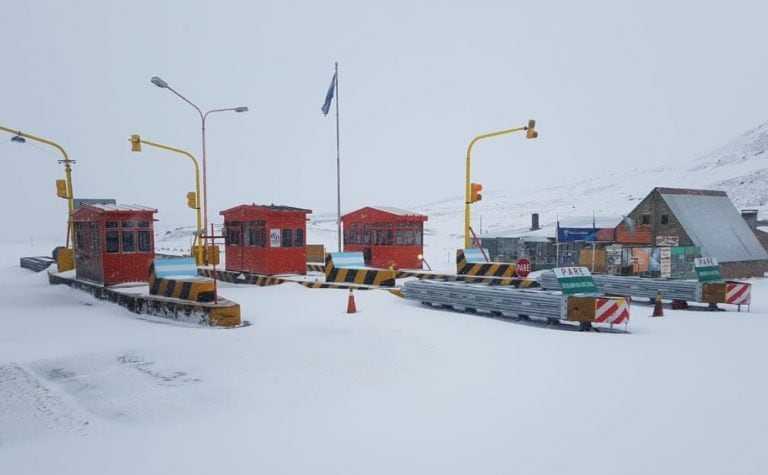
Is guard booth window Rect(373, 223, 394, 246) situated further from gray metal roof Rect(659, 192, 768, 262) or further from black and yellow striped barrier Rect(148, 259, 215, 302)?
→ gray metal roof Rect(659, 192, 768, 262)

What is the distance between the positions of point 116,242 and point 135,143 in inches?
258

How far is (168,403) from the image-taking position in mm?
6004

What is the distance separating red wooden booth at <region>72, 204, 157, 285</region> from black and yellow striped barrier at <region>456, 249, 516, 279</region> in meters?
11.4

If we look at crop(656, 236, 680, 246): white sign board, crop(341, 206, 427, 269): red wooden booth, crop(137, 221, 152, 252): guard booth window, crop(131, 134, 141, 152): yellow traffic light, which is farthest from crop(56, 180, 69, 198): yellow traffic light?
crop(656, 236, 680, 246): white sign board

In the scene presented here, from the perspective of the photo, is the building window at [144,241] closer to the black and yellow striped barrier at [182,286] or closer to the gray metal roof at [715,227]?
the black and yellow striped barrier at [182,286]

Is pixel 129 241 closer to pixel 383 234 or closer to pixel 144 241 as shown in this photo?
pixel 144 241

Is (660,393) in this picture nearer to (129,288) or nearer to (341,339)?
(341,339)

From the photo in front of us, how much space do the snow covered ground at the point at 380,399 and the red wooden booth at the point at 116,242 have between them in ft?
16.6

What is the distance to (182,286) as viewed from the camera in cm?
1200

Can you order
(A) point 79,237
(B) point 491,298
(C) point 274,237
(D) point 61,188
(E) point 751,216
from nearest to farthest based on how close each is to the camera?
(B) point 491,298
(A) point 79,237
(C) point 274,237
(D) point 61,188
(E) point 751,216

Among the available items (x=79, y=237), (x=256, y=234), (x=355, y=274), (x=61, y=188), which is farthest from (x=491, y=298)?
(x=61, y=188)

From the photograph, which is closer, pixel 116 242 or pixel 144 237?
pixel 116 242

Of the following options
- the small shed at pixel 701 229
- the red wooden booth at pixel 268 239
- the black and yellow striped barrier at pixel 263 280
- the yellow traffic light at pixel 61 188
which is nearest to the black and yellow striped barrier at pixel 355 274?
the black and yellow striped barrier at pixel 263 280

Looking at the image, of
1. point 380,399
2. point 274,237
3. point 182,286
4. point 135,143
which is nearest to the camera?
point 380,399
